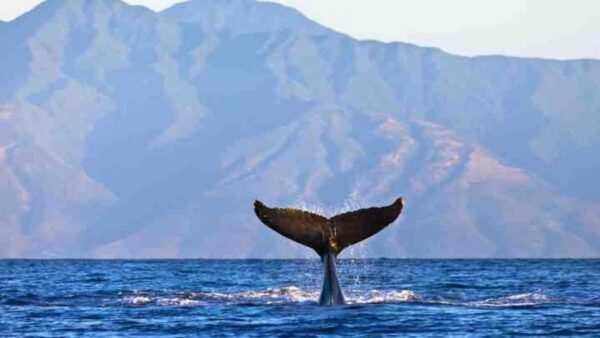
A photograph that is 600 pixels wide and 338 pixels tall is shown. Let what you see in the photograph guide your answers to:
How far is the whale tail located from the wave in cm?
374

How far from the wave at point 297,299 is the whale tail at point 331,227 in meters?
3.74

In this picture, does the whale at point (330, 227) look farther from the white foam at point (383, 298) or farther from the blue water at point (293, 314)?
the white foam at point (383, 298)

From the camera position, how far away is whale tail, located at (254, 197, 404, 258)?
28.9 m

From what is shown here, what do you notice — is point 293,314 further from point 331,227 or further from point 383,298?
point 383,298

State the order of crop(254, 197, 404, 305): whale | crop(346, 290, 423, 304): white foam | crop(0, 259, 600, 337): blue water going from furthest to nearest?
crop(346, 290, 423, 304): white foam
crop(254, 197, 404, 305): whale
crop(0, 259, 600, 337): blue water

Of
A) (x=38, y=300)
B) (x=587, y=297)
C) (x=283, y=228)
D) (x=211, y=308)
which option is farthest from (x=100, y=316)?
(x=587, y=297)

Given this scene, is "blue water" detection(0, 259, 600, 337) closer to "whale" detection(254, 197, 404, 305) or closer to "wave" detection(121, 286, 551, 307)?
"wave" detection(121, 286, 551, 307)

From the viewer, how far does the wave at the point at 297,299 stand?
3538 centimetres

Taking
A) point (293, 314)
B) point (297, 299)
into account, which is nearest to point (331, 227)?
Result: point (293, 314)

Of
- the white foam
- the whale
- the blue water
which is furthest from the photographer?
the white foam

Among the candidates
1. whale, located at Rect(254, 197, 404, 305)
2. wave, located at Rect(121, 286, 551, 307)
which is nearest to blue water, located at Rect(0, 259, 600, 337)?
wave, located at Rect(121, 286, 551, 307)

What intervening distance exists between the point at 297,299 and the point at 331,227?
741 cm

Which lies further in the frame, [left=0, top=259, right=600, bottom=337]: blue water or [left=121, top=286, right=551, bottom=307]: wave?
[left=121, top=286, right=551, bottom=307]: wave

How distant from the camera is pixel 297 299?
36.9 metres
